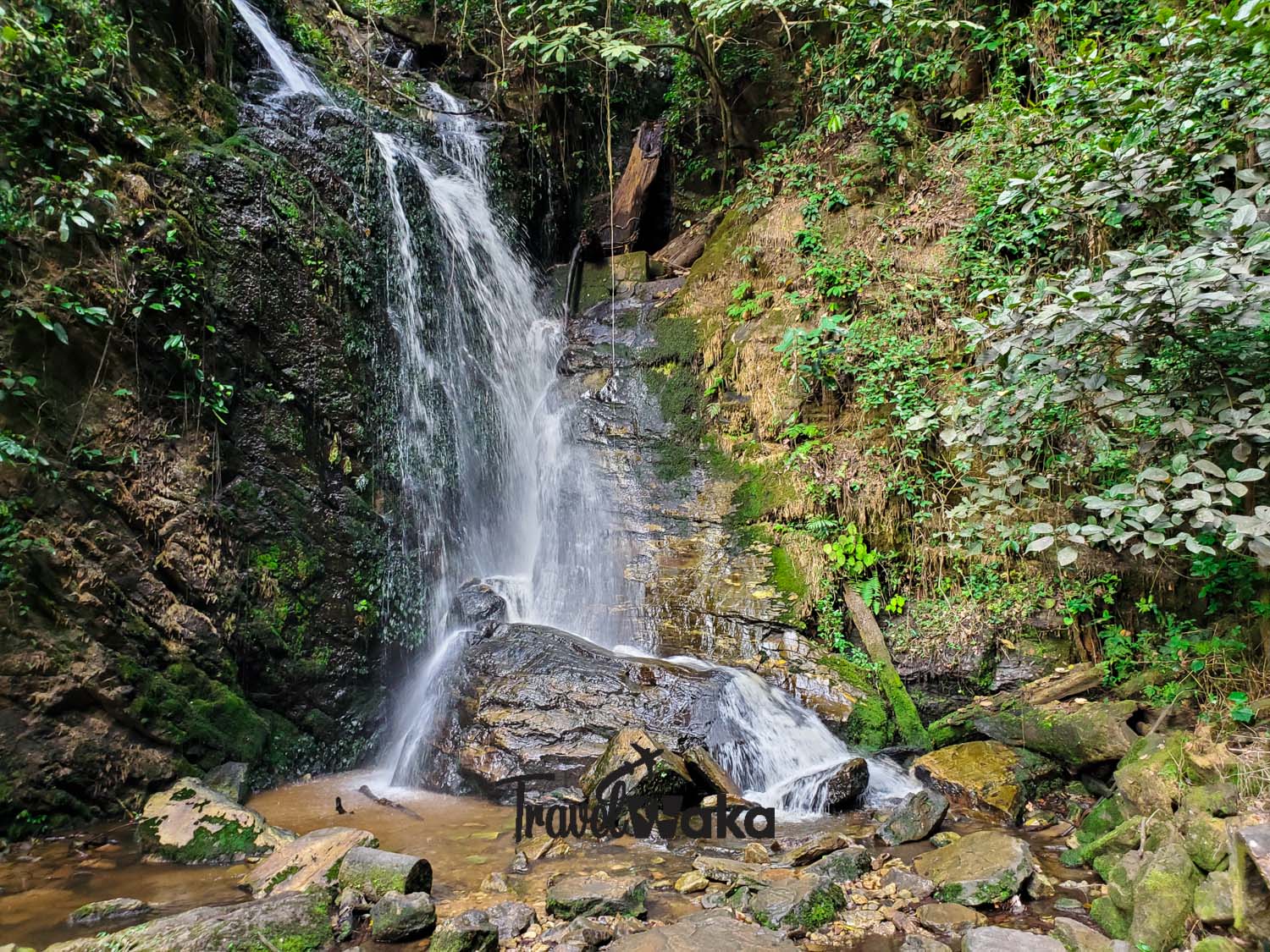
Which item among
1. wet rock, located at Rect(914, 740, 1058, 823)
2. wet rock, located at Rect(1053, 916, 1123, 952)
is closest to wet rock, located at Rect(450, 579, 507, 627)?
wet rock, located at Rect(914, 740, 1058, 823)

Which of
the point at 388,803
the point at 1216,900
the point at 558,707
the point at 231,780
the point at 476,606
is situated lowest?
the point at 388,803

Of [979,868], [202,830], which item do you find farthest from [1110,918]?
[202,830]

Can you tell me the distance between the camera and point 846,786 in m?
4.44

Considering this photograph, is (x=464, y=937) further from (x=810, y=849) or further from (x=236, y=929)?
(x=810, y=849)

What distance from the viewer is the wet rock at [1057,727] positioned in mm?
4133

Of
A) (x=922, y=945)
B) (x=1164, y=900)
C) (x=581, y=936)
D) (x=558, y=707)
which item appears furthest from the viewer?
(x=558, y=707)

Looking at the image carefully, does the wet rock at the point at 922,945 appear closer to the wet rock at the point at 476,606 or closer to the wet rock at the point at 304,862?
the wet rock at the point at 304,862

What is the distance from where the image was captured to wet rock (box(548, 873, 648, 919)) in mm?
3053

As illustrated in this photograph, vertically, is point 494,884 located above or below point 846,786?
above

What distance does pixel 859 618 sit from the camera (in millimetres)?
5910

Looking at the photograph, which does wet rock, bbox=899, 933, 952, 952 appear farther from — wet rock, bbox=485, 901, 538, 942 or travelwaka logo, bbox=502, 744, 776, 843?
wet rock, bbox=485, 901, 538, 942

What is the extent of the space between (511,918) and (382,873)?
0.73 meters

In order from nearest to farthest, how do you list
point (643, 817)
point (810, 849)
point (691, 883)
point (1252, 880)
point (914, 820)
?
point (1252, 880), point (691, 883), point (810, 849), point (914, 820), point (643, 817)

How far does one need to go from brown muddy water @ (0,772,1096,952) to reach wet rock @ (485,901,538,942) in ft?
0.42
